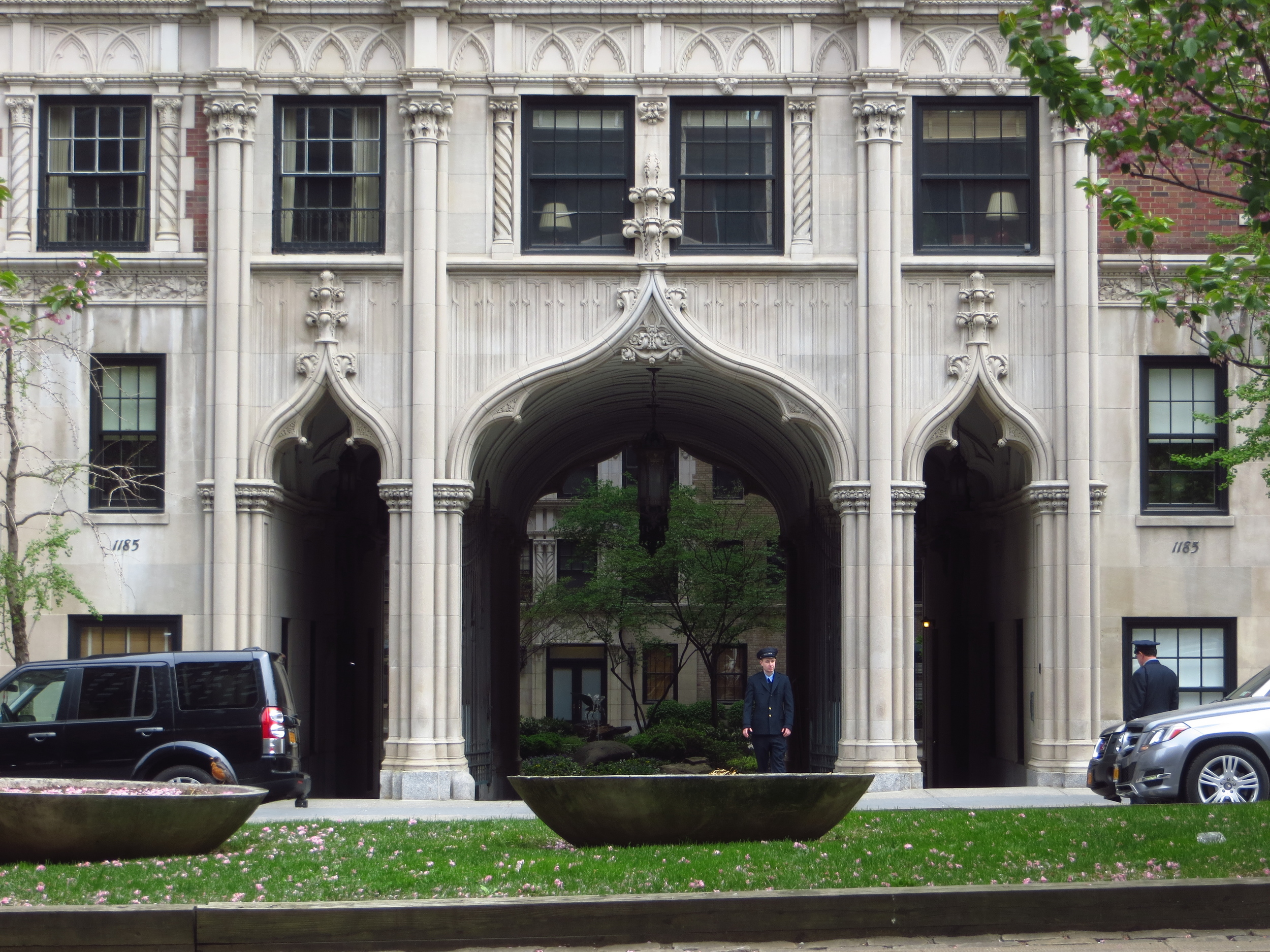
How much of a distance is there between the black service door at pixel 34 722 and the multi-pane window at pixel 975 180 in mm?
11713

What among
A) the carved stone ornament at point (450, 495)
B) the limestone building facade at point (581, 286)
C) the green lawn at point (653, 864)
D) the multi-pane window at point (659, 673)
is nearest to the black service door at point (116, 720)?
the limestone building facade at point (581, 286)

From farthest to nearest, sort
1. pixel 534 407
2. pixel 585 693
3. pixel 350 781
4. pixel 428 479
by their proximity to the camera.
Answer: pixel 585 693, pixel 350 781, pixel 534 407, pixel 428 479

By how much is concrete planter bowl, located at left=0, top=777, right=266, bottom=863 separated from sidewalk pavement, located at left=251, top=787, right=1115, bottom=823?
150 inches

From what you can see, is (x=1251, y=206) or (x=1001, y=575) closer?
(x=1251, y=206)

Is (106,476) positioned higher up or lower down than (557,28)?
lower down

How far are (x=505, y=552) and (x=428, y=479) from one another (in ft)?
29.2

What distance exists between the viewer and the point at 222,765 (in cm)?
1623

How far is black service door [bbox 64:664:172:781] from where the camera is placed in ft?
54.8

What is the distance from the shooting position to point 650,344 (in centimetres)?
2056

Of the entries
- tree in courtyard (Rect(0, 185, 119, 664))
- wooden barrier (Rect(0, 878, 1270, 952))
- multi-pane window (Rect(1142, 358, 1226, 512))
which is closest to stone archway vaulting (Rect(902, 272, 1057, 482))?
multi-pane window (Rect(1142, 358, 1226, 512))

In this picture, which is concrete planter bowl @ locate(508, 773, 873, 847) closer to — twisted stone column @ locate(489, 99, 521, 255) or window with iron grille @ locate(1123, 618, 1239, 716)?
window with iron grille @ locate(1123, 618, 1239, 716)

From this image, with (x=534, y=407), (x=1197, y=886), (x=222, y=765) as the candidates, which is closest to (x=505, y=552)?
(x=534, y=407)

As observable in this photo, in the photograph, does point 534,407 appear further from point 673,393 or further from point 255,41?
point 255,41

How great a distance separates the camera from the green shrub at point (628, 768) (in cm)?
2503
